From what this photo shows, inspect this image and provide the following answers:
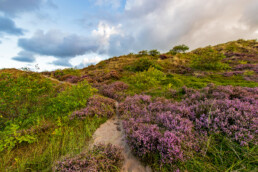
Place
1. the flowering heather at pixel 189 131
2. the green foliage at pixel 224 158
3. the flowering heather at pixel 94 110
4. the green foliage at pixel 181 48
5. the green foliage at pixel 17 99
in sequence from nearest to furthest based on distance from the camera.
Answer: the green foliage at pixel 224 158 < the flowering heather at pixel 189 131 < the green foliage at pixel 17 99 < the flowering heather at pixel 94 110 < the green foliage at pixel 181 48

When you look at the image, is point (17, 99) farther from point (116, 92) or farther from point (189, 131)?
point (189, 131)

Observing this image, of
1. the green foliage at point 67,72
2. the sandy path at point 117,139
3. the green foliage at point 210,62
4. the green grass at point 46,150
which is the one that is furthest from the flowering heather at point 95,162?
the green foliage at point 67,72

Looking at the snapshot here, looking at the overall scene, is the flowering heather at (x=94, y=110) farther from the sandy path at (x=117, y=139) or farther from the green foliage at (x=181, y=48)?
the green foliage at (x=181, y=48)

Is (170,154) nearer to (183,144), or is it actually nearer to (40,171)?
(183,144)

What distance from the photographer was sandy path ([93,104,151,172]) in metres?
2.82

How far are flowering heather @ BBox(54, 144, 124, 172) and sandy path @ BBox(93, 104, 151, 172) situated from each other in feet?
0.93

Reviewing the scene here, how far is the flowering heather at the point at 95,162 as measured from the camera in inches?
94.3

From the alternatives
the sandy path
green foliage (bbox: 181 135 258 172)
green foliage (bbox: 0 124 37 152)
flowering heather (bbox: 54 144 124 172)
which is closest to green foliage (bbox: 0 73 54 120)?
green foliage (bbox: 0 124 37 152)

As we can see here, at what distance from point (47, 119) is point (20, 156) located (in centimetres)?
199

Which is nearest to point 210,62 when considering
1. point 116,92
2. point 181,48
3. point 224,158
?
point 116,92

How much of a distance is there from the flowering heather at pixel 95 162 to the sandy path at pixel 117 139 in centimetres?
28

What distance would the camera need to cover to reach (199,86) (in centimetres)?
817

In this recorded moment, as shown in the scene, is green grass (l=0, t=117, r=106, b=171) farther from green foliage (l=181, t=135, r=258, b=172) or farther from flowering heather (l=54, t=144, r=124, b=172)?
green foliage (l=181, t=135, r=258, b=172)

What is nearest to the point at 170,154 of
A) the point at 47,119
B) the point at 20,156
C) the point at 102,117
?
the point at 102,117
